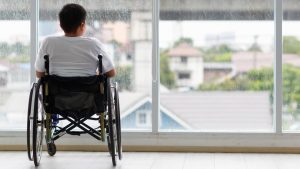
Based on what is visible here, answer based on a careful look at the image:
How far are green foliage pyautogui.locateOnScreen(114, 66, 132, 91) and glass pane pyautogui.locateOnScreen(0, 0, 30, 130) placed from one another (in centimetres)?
75

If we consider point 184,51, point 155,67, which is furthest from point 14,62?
point 184,51

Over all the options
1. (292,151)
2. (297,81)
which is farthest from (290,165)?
(297,81)

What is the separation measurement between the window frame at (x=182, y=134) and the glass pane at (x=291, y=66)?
0.06 meters

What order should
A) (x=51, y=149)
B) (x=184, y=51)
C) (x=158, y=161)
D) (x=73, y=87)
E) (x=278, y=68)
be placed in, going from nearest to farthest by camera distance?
1. (x=73, y=87)
2. (x=158, y=161)
3. (x=51, y=149)
4. (x=278, y=68)
5. (x=184, y=51)

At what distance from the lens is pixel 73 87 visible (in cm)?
379

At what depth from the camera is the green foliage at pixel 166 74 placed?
15.4 ft

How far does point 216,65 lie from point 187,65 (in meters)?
0.23

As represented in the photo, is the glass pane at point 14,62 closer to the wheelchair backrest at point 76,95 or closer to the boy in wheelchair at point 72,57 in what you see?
the boy in wheelchair at point 72,57

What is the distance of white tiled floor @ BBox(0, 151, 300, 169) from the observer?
13.0 feet

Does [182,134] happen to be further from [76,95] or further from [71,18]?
[71,18]

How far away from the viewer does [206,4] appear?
467 centimetres

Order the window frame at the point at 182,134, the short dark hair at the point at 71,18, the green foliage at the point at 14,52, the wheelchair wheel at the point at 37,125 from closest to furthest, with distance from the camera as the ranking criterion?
the wheelchair wheel at the point at 37,125
the short dark hair at the point at 71,18
the window frame at the point at 182,134
the green foliage at the point at 14,52

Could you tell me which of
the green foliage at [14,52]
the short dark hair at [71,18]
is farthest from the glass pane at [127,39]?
the short dark hair at [71,18]

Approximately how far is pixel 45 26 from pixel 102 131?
135cm
